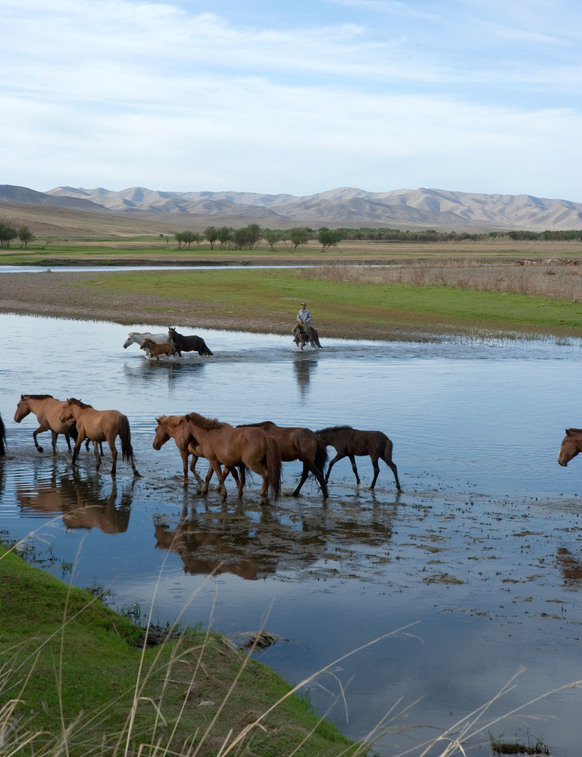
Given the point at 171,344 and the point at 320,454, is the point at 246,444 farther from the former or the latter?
the point at 171,344

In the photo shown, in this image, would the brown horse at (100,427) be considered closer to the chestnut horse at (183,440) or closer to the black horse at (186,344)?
the chestnut horse at (183,440)

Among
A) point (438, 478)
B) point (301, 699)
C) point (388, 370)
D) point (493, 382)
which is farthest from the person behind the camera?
point (388, 370)

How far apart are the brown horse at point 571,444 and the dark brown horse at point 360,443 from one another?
2.44 metres

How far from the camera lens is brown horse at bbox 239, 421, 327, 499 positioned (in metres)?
12.6

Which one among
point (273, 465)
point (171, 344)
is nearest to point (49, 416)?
point (273, 465)

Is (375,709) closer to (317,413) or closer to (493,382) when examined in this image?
(317,413)

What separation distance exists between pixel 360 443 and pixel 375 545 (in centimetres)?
285

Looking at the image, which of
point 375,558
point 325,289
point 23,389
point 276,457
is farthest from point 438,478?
point 325,289

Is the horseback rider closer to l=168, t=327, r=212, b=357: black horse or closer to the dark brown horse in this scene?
l=168, t=327, r=212, b=357: black horse

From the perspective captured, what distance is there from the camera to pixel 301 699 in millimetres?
6629

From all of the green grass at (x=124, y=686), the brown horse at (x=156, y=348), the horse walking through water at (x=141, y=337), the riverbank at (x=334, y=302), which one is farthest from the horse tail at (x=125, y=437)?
the riverbank at (x=334, y=302)

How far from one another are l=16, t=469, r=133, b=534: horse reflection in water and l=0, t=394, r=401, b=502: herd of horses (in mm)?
751

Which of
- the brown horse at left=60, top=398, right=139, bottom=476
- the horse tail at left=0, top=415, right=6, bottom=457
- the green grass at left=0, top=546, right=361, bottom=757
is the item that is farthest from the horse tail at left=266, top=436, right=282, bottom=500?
the horse tail at left=0, top=415, right=6, bottom=457

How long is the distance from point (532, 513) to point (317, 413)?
23.7 ft
